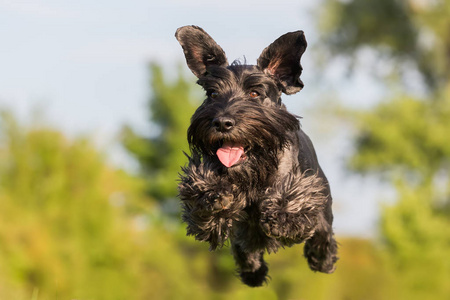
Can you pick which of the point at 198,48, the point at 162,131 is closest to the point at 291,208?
the point at 198,48

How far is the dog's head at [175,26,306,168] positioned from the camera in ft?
18.2

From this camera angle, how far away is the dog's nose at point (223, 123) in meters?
5.47

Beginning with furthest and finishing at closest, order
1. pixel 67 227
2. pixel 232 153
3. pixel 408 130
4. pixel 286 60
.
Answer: pixel 408 130 → pixel 67 227 → pixel 286 60 → pixel 232 153

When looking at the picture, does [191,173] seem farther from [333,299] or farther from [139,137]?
[139,137]

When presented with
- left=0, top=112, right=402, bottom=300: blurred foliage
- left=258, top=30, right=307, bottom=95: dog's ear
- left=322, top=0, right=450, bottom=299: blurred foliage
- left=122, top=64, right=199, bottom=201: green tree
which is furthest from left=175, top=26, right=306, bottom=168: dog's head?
left=122, top=64, right=199, bottom=201: green tree

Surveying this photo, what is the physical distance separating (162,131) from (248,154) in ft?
128

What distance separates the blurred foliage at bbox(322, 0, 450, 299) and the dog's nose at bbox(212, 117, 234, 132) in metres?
29.8

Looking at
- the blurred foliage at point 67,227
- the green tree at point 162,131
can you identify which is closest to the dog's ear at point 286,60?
the blurred foliage at point 67,227

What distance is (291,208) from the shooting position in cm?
585

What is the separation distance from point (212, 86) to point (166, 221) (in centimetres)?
3583

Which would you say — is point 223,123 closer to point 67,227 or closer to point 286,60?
point 286,60

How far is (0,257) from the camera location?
22844 mm

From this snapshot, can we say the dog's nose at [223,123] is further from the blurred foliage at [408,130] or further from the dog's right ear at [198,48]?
the blurred foliage at [408,130]

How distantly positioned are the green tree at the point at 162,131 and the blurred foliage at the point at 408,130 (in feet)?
33.9
